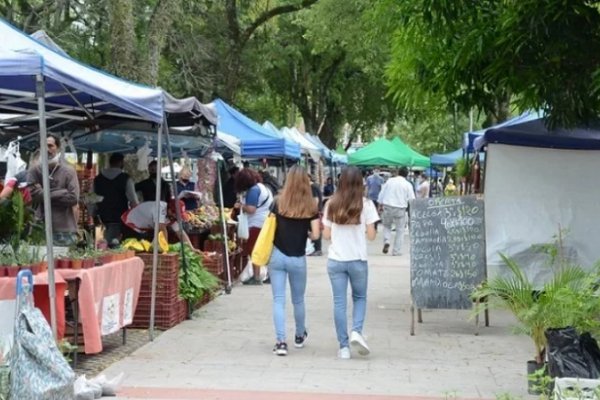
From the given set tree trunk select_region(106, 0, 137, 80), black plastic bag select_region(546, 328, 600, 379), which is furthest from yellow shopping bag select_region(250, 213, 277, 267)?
tree trunk select_region(106, 0, 137, 80)

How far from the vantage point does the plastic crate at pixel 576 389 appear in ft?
17.9

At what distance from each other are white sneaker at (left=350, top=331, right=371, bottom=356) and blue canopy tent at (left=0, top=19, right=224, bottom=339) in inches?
83.7

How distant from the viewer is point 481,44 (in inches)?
339

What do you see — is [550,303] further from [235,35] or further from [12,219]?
[235,35]

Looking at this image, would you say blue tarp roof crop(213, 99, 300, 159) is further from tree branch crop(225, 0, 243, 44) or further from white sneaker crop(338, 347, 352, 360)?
white sneaker crop(338, 347, 352, 360)

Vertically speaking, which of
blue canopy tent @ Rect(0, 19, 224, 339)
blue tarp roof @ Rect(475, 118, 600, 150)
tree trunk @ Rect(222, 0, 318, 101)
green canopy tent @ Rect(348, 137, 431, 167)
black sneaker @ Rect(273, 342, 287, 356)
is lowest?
black sneaker @ Rect(273, 342, 287, 356)

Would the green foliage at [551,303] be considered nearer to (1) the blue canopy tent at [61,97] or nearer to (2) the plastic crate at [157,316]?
(1) the blue canopy tent at [61,97]

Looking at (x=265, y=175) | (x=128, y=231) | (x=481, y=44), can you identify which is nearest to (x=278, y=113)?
(x=265, y=175)

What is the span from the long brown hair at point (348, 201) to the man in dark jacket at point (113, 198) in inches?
173

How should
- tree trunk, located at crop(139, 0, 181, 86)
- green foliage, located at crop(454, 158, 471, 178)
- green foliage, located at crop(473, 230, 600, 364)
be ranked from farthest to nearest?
1. tree trunk, located at crop(139, 0, 181, 86)
2. green foliage, located at crop(454, 158, 471, 178)
3. green foliage, located at crop(473, 230, 600, 364)

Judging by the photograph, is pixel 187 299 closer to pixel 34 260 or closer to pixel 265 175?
pixel 34 260

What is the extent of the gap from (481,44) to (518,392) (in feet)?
10.7

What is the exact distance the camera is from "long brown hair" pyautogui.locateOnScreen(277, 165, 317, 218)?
8.55 metres

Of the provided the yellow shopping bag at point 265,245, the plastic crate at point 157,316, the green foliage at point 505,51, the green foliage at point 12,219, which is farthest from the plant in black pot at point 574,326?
the plastic crate at point 157,316
